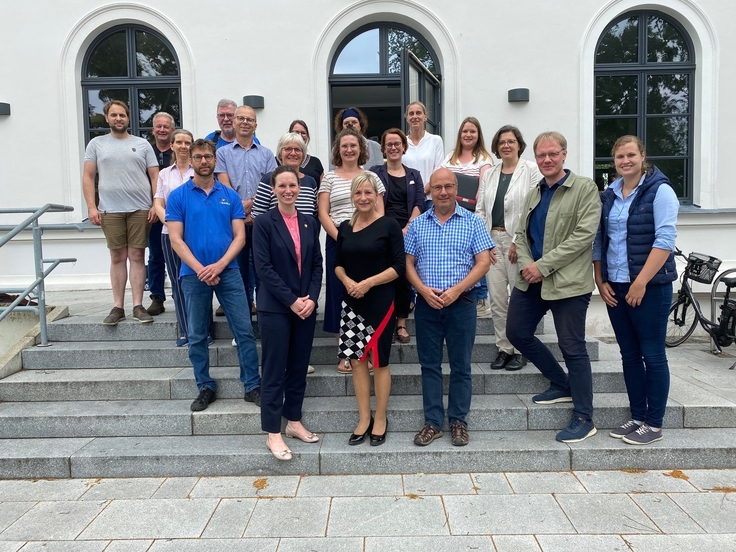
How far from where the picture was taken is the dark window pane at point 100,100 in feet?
24.8

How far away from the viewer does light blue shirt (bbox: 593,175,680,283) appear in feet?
11.0

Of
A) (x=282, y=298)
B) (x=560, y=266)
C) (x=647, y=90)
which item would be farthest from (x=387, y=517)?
(x=647, y=90)

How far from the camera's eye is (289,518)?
301cm

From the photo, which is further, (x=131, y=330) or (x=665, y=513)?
(x=131, y=330)

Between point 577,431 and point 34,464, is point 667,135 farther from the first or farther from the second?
point 34,464

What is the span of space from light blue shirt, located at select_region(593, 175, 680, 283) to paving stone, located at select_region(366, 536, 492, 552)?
1884mm

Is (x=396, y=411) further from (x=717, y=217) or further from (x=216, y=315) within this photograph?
(x=717, y=217)

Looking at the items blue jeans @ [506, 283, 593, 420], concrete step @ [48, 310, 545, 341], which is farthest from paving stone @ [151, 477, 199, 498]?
blue jeans @ [506, 283, 593, 420]

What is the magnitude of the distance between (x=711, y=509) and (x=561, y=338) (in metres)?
1.24

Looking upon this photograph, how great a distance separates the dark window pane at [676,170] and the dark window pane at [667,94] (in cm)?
67

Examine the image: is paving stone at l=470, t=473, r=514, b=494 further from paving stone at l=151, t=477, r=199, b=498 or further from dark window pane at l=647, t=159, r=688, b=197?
dark window pane at l=647, t=159, r=688, b=197

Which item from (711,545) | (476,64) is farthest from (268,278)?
(476,64)

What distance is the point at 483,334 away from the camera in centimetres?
496

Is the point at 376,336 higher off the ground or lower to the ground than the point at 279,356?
higher
